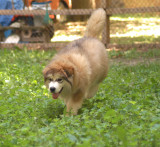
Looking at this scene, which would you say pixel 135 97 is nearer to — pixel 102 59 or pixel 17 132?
pixel 102 59

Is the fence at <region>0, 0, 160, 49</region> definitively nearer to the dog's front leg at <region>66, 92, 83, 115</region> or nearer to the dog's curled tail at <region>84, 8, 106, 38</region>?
the dog's curled tail at <region>84, 8, 106, 38</region>

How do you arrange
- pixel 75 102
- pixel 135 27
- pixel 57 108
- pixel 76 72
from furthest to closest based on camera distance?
pixel 135 27 → pixel 57 108 → pixel 75 102 → pixel 76 72

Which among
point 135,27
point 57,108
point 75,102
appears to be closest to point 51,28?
point 135,27

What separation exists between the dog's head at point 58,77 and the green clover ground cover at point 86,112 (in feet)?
1.22

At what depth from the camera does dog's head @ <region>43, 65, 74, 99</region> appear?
4.46 metres

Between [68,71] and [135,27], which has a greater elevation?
[68,71]

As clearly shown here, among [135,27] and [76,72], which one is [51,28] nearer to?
[135,27]

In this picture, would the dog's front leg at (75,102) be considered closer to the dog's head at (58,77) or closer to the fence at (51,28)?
the dog's head at (58,77)

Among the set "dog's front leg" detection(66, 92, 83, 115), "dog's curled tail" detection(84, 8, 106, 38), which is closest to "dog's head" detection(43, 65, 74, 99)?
"dog's front leg" detection(66, 92, 83, 115)

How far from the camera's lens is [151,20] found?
16.4 metres

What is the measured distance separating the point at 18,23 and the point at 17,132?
761 cm

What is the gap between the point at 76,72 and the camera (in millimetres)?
4594

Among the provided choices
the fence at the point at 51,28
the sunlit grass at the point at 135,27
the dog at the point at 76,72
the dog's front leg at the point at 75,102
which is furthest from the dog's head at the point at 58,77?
the sunlit grass at the point at 135,27

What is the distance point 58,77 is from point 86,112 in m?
0.60
